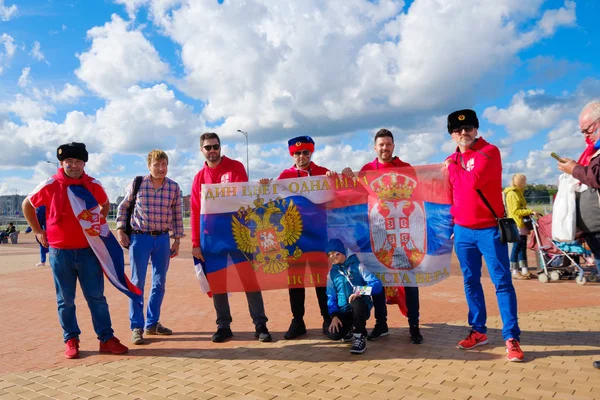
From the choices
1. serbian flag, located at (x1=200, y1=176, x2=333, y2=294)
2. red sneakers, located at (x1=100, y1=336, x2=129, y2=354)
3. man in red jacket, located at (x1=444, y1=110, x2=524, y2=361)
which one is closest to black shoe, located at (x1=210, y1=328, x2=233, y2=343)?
serbian flag, located at (x1=200, y1=176, x2=333, y2=294)

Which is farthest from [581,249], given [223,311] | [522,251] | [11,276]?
[11,276]

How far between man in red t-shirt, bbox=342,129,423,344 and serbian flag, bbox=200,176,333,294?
0.61m

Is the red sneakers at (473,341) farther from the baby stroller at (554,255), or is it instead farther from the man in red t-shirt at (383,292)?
the baby stroller at (554,255)

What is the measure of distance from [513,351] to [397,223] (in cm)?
169

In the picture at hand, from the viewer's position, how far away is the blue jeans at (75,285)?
4.88 metres

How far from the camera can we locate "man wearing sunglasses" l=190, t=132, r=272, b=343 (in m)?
5.36

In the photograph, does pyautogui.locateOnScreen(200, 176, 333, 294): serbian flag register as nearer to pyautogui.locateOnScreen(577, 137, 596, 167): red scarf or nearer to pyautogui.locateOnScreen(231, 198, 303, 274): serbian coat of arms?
pyautogui.locateOnScreen(231, 198, 303, 274): serbian coat of arms

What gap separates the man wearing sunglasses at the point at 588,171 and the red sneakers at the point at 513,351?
23.3 inches

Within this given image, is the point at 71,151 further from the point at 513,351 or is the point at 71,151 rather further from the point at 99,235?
the point at 513,351

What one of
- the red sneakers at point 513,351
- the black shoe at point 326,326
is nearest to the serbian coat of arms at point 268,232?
the black shoe at point 326,326

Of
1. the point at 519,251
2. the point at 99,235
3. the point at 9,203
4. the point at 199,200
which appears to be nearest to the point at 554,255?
the point at 519,251

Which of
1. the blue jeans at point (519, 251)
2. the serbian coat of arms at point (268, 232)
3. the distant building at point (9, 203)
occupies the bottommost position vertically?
the blue jeans at point (519, 251)

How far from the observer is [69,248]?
192 inches

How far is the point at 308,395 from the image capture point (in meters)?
3.66
